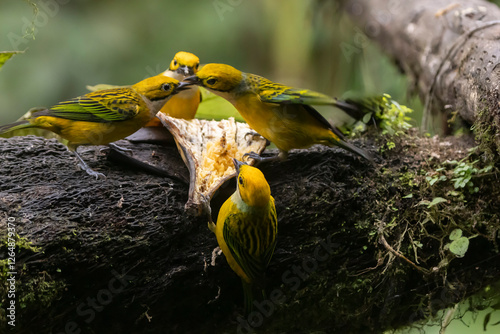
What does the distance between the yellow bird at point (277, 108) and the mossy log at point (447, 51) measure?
0.83 meters

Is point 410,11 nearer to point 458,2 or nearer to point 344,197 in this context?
point 458,2

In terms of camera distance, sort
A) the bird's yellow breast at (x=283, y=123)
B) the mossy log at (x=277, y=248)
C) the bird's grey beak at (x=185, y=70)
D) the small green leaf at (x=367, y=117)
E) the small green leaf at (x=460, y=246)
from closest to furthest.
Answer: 1. the mossy log at (x=277, y=248)
2. the small green leaf at (x=460, y=246)
3. the bird's yellow breast at (x=283, y=123)
4. the bird's grey beak at (x=185, y=70)
5. the small green leaf at (x=367, y=117)

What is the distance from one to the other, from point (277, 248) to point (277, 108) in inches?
32.0

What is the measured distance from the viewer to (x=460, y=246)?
256 centimetres

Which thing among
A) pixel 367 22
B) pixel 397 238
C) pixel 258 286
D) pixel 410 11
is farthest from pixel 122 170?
pixel 367 22

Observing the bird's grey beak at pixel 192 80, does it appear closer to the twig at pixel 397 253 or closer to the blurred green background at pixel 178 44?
the twig at pixel 397 253

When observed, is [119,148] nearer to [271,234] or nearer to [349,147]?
[271,234]

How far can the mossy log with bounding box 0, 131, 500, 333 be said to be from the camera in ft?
7.23

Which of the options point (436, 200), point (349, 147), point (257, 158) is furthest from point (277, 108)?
point (436, 200)

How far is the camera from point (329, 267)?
8.48 ft

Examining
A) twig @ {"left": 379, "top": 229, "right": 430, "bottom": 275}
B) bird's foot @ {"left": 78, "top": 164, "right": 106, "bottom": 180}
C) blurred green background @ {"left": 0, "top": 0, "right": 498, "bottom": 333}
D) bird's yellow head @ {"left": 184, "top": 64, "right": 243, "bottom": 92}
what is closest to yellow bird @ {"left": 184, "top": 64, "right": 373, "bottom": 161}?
bird's yellow head @ {"left": 184, "top": 64, "right": 243, "bottom": 92}

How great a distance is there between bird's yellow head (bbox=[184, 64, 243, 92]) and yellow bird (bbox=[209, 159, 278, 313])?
0.54 m

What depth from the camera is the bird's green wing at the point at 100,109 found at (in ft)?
8.48

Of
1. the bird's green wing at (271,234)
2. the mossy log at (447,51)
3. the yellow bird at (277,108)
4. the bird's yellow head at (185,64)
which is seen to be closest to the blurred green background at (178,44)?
the mossy log at (447,51)
